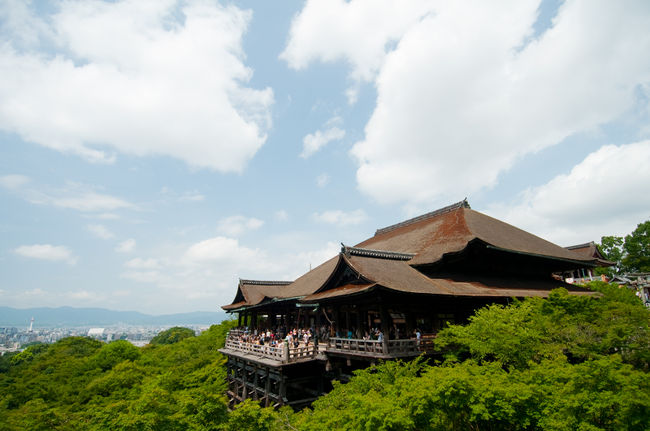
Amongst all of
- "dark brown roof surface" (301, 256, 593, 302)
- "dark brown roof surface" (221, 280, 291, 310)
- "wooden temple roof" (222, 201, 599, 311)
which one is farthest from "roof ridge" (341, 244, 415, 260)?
"dark brown roof surface" (221, 280, 291, 310)

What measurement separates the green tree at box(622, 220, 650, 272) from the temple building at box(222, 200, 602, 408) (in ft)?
126

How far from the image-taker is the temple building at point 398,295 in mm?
16469

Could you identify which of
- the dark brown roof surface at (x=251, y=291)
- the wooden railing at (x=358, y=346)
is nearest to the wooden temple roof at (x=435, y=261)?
the dark brown roof surface at (x=251, y=291)

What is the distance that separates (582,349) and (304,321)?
65.3ft

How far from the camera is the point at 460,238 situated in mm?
21562

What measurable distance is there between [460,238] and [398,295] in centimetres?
801

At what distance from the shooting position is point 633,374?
770cm

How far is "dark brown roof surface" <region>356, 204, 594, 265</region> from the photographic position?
21562 millimetres

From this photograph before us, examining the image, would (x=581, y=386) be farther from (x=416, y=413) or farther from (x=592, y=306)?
(x=592, y=306)

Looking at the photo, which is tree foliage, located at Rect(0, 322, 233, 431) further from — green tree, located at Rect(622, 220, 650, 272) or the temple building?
green tree, located at Rect(622, 220, 650, 272)

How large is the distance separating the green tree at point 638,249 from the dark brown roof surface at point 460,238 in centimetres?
3719

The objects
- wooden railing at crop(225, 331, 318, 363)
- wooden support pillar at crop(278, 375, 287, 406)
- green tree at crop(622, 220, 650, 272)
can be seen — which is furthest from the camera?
green tree at crop(622, 220, 650, 272)

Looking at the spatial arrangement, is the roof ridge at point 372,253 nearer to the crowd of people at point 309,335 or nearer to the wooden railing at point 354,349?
the crowd of people at point 309,335

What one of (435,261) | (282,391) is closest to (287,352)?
(282,391)
